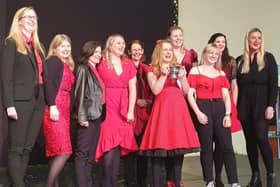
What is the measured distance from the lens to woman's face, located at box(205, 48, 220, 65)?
3.94 m

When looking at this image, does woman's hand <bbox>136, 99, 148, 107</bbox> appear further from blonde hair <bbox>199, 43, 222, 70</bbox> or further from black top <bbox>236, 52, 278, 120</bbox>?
black top <bbox>236, 52, 278, 120</bbox>

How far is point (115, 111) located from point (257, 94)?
141 cm

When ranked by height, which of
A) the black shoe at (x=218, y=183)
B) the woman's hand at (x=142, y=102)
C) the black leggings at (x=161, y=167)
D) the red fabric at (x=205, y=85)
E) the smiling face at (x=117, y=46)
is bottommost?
the black shoe at (x=218, y=183)

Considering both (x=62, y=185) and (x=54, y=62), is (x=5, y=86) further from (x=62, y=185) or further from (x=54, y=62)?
(x=62, y=185)

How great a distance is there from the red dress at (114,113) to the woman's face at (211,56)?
706 millimetres

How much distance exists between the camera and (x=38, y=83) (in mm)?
3328

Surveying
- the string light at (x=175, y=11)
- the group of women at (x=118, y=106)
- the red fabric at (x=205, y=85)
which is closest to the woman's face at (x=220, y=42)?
the group of women at (x=118, y=106)

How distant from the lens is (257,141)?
4316mm

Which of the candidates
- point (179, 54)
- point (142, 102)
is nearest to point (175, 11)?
point (179, 54)

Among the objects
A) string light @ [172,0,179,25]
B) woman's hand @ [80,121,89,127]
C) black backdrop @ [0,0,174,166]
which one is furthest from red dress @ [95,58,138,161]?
string light @ [172,0,179,25]

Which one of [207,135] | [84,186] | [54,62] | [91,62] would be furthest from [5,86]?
[207,135]

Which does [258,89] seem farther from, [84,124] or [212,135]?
[84,124]

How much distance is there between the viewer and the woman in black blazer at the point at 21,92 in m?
3.17

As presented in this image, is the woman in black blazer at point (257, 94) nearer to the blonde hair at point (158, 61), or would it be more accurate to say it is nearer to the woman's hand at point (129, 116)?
the blonde hair at point (158, 61)
